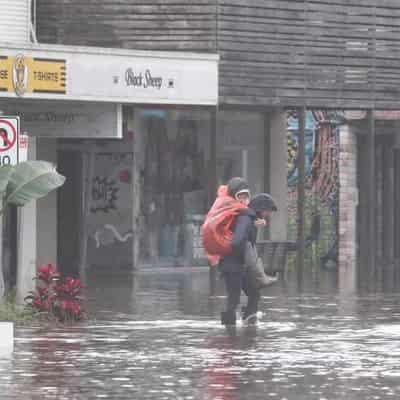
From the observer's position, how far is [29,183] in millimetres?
18781

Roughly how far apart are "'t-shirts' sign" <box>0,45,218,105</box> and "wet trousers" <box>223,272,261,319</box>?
7.70 m

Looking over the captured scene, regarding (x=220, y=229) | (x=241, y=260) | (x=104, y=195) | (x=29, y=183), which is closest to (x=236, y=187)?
(x=220, y=229)

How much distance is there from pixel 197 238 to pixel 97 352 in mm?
19296

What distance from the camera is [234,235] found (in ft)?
64.6

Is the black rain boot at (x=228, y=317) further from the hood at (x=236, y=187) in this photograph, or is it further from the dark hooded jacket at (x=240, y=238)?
the hood at (x=236, y=187)

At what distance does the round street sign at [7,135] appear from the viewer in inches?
749

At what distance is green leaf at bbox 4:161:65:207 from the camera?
61.4 feet

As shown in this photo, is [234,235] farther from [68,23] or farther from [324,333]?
[68,23]

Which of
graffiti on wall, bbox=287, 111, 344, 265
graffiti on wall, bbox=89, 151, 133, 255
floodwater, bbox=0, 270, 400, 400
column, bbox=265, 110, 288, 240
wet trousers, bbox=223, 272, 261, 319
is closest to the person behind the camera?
floodwater, bbox=0, 270, 400, 400

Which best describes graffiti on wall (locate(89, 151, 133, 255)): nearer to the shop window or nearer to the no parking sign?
the shop window

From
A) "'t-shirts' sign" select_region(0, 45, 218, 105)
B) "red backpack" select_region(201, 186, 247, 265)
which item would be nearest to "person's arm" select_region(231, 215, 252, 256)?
"red backpack" select_region(201, 186, 247, 265)

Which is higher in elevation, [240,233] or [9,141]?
[9,141]

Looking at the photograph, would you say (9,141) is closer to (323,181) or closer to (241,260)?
(241,260)

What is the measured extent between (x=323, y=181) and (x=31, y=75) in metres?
14.9
